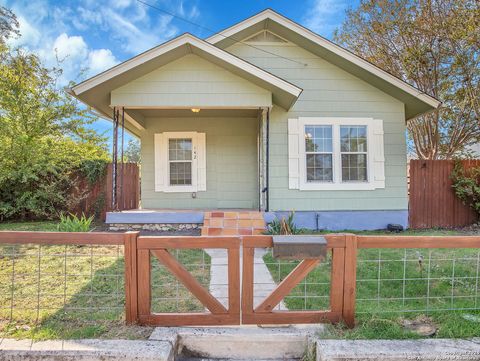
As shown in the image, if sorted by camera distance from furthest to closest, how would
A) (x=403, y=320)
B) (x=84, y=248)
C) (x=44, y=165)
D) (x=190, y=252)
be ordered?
(x=44, y=165)
(x=84, y=248)
(x=190, y=252)
(x=403, y=320)

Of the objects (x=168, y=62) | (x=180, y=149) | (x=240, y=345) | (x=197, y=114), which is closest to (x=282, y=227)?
(x=180, y=149)

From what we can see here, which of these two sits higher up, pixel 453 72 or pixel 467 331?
pixel 453 72

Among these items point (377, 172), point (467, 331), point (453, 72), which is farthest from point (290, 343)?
point (453, 72)

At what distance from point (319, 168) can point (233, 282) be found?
5.67 metres

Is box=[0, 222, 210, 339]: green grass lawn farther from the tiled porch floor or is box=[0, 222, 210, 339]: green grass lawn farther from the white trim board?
the white trim board

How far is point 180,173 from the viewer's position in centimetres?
886

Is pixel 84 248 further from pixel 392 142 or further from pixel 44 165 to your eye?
A: pixel 392 142

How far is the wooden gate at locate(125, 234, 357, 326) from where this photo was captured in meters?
2.59

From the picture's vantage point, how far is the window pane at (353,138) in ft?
25.5

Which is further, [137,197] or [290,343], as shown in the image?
[137,197]

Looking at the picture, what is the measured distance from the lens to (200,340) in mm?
2502

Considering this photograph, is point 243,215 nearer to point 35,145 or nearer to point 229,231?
point 229,231

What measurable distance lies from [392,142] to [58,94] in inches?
456

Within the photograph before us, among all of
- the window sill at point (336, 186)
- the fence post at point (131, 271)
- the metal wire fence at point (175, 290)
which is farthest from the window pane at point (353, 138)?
the fence post at point (131, 271)
